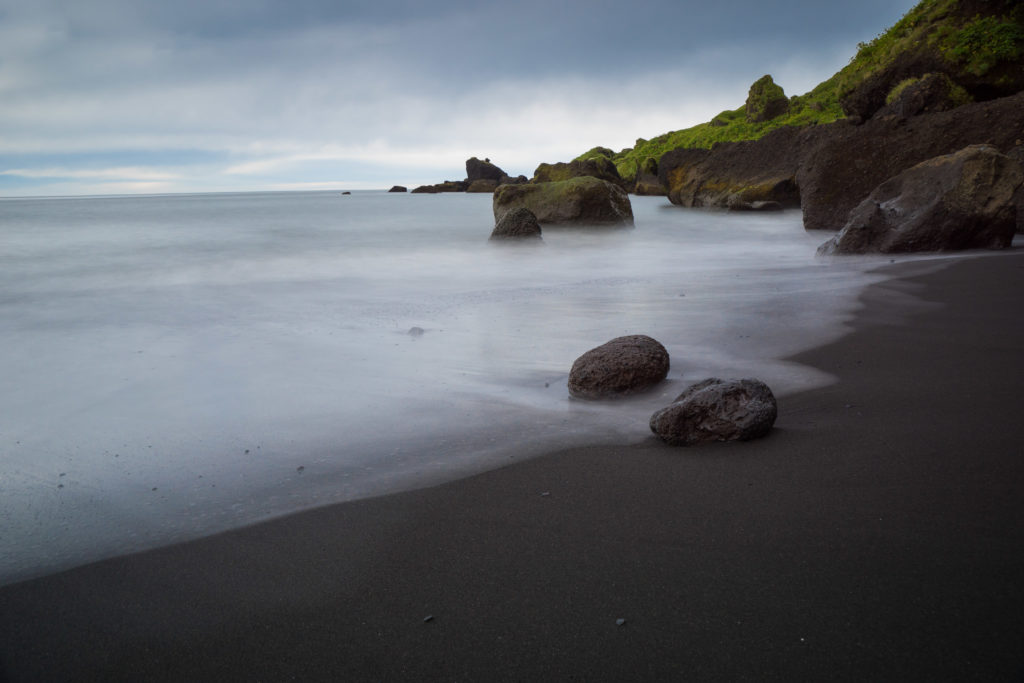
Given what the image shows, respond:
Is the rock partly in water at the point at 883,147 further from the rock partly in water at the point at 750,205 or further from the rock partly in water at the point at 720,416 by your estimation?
the rock partly in water at the point at 720,416

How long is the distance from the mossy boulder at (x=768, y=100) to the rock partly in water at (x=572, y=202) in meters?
39.8

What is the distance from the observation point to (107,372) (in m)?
4.36

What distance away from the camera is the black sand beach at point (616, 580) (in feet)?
4.48

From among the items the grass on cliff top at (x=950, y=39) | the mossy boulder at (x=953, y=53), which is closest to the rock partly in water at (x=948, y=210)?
the mossy boulder at (x=953, y=53)

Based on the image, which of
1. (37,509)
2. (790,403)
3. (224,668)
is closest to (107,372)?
(37,509)

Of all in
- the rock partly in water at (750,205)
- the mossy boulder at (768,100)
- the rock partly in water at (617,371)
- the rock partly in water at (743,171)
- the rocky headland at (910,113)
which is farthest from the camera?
the mossy boulder at (768,100)

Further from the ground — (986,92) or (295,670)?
(986,92)

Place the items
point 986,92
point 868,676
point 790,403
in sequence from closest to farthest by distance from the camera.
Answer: point 868,676
point 790,403
point 986,92

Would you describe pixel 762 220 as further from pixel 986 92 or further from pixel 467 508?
pixel 467 508

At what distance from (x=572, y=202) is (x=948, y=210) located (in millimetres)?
8691

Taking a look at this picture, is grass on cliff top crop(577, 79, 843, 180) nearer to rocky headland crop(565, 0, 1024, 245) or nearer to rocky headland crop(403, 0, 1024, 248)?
rocky headland crop(403, 0, 1024, 248)

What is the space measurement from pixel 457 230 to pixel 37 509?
595 inches

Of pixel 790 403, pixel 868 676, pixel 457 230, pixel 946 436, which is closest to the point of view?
pixel 868 676

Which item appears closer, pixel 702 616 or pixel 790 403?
pixel 702 616
